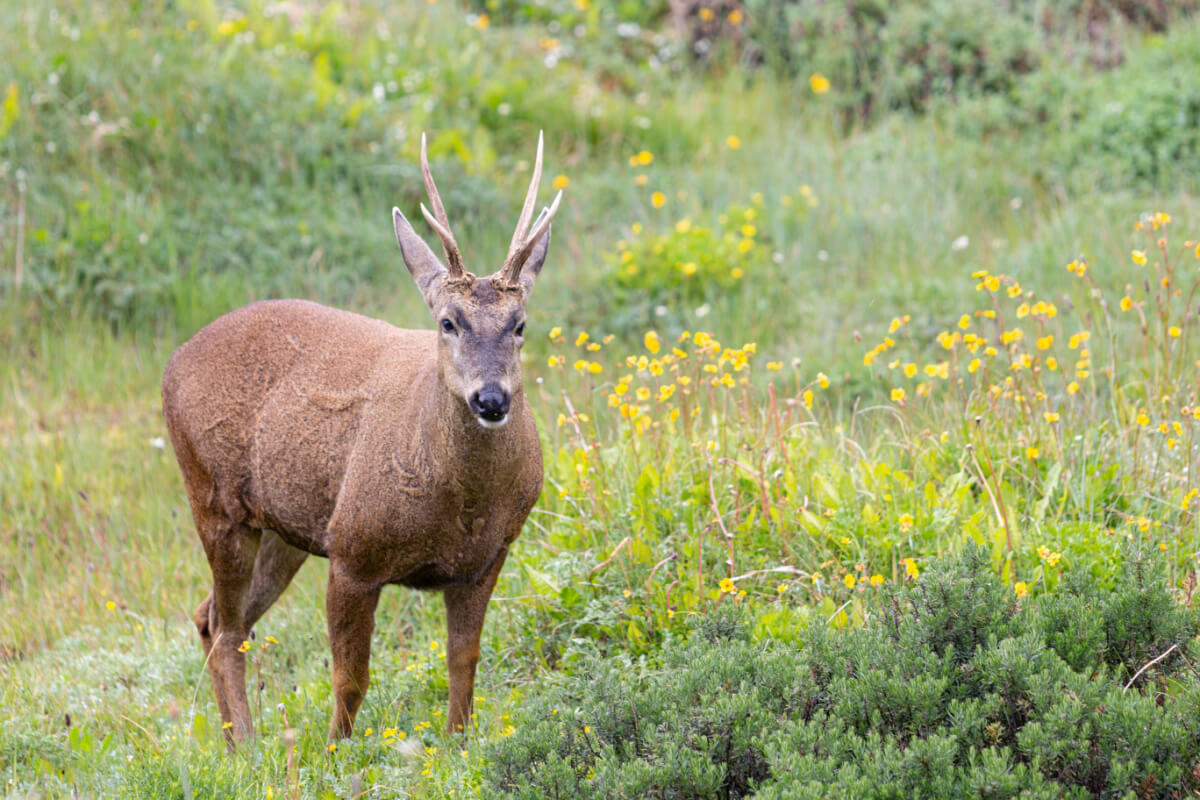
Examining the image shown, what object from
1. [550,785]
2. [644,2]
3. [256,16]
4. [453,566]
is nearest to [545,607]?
[453,566]

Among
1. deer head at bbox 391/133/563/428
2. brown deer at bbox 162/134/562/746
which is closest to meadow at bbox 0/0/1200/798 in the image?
brown deer at bbox 162/134/562/746

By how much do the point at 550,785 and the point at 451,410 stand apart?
1370 mm

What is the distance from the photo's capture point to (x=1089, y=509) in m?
5.53

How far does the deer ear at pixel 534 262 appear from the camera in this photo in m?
4.64

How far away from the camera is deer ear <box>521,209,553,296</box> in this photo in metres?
4.64

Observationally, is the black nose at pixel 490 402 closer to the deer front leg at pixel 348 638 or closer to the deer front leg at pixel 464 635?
the deer front leg at pixel 464 635

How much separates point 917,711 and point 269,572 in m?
3.19

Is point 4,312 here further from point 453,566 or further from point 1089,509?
point 1089,509

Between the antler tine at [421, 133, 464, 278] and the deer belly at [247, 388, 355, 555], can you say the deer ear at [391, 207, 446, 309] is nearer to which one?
the antler tine at [421, 133, 464, 278]

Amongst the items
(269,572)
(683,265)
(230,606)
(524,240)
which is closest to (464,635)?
(230,606)

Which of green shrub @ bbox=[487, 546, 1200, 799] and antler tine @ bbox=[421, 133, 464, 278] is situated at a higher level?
antler tine @ bbox=[421, 133, 464, 278]

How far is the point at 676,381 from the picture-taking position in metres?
6.31

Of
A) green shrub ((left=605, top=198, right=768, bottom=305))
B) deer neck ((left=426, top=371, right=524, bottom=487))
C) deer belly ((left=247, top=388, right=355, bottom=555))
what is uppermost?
deer neck ((left=426, top=371, right=524, bottom=487))

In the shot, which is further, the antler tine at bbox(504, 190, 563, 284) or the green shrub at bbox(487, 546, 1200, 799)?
the antler tine at bbox(504, 190, 563, 284)
